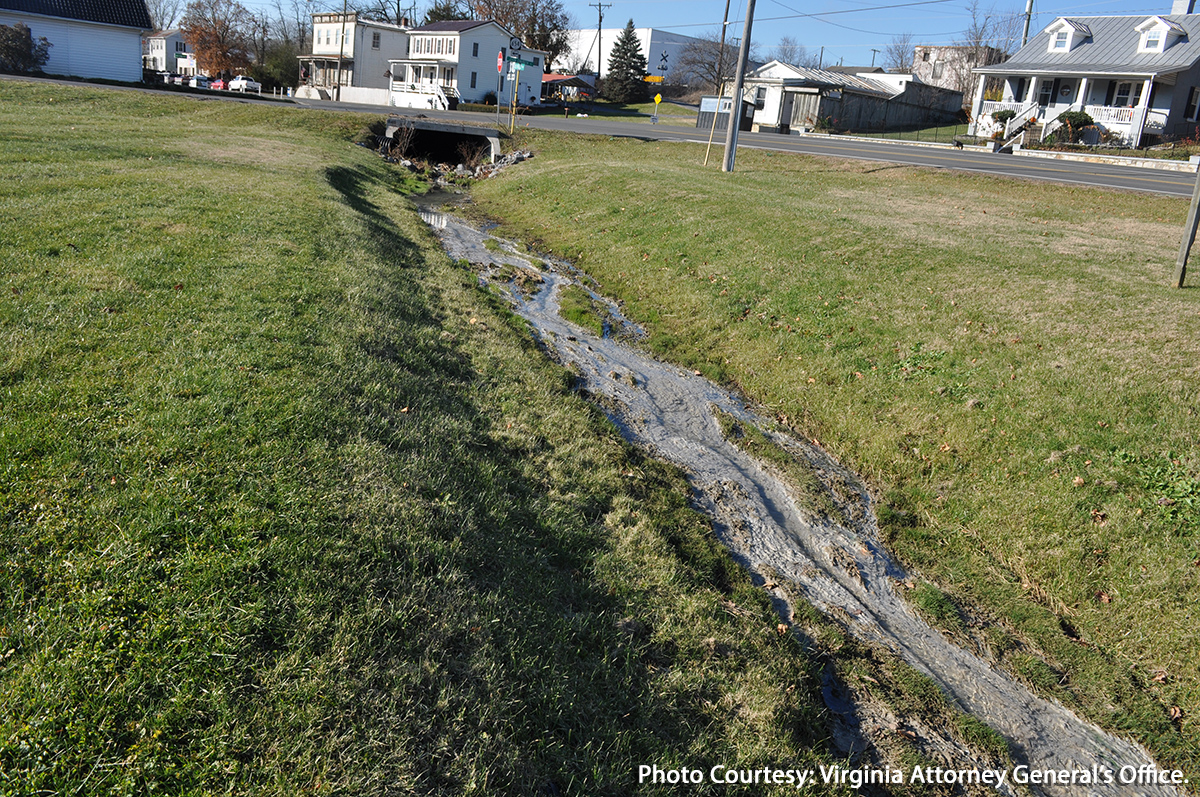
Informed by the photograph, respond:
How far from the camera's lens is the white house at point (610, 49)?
99438 mm

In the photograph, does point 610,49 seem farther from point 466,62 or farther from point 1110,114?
point 1110,114

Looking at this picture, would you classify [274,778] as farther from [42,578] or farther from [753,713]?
[753,713]

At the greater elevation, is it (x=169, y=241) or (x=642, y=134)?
(x=642, y=134)

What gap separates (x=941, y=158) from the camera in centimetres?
2995

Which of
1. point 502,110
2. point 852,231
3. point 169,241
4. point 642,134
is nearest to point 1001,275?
point 852,231

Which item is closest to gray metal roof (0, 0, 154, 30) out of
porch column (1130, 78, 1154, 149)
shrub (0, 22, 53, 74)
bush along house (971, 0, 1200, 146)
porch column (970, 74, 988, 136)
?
shrub (0, 22, 53, 74)

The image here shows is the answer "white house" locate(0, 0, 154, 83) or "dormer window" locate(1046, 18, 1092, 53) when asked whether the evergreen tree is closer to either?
"dormer window" locate(1046, 18, 1092, 53)

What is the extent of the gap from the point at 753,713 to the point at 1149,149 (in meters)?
44.5

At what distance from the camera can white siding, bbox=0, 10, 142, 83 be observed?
143 ft

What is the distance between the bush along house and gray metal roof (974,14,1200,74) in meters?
0.05

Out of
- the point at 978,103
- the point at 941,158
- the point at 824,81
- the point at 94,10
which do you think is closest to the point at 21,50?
the point at 94,10

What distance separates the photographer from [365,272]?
35.0ft

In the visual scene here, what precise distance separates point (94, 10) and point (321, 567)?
2222 inches

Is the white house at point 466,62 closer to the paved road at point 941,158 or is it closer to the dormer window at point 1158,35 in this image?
the paved road at point 941,158
